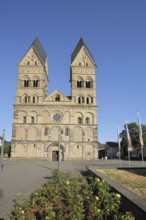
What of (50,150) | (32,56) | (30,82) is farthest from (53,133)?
(32,56)

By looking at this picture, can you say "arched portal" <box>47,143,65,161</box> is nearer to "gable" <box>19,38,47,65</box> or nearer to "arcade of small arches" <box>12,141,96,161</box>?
"arcade of small arches" <box>12,141,96,161</box>

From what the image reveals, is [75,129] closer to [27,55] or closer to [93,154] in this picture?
[93,154]

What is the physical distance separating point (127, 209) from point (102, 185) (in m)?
1.73

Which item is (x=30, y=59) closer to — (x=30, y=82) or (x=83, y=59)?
(x=30, y=82)

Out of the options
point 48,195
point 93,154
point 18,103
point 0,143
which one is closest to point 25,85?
point 18,103

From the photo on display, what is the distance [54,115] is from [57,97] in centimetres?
464

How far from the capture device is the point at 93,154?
50125 millimetres

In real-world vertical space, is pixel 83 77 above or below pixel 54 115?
above

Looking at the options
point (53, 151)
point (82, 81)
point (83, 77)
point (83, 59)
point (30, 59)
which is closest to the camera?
point (53, 151)

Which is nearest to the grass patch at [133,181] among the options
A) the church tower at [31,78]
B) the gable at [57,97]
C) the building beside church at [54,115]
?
the building beside church at [54,115]

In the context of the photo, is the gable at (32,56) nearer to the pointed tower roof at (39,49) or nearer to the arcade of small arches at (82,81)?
the pointed tower roof at (39,49)

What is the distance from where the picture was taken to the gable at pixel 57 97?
53.6 metres

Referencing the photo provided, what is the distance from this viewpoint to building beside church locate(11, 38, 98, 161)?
49.9 meters

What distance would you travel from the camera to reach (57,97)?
178 feet
